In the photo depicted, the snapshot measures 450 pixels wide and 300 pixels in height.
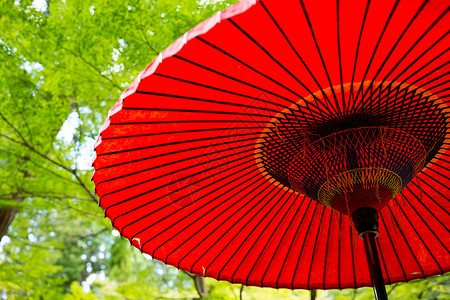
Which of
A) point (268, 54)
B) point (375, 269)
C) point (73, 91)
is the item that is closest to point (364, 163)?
point (375, 269)

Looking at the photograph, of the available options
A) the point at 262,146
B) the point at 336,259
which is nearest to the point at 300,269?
the point at 336,259

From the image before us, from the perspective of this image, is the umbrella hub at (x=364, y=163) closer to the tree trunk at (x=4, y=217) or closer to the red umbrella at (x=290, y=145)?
the red umbrella at (x=290, y=145)

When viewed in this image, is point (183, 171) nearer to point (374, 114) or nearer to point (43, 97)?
point (374, 114)

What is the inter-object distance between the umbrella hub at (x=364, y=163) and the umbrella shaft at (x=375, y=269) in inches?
4.9

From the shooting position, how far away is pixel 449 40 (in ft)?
→ 4.49

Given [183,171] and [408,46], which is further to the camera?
Answer: [183,171]

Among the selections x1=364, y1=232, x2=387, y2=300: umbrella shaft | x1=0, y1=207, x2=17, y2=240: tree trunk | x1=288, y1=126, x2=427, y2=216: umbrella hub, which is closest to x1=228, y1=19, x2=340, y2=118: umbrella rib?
x1=288, y1=126, x2=427, y2=216: umbrella hub

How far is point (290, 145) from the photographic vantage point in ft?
5.33

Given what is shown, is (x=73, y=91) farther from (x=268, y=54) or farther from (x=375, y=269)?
(x=375, y=269)

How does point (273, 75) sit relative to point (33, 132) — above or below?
below

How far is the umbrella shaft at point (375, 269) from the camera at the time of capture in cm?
136

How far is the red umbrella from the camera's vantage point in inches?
50.5

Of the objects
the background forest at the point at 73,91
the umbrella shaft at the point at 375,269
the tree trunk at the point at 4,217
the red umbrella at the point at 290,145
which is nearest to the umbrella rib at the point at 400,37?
the red umbrella at the point at 290,145

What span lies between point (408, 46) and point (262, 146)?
0.70 m
